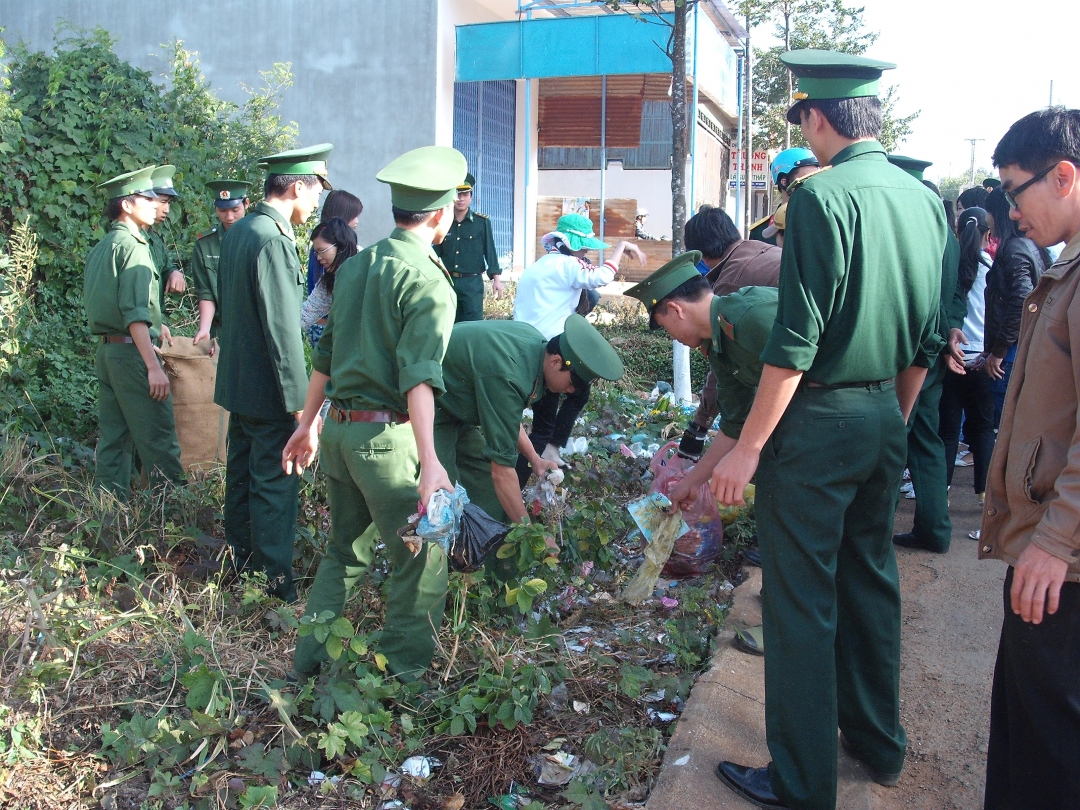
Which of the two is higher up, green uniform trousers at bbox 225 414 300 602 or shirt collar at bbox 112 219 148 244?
shirt collar at bbox 112 219 148 244

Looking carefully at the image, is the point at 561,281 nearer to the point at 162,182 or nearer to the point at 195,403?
the point at 195,403

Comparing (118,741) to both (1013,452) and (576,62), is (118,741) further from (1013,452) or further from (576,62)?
(576,62)

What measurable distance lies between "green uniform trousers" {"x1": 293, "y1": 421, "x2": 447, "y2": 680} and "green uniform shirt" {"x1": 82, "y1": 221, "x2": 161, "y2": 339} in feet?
7.30

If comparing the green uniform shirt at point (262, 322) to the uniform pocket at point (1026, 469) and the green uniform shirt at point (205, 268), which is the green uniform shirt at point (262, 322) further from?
the uniform pocket at point (1026, 469)

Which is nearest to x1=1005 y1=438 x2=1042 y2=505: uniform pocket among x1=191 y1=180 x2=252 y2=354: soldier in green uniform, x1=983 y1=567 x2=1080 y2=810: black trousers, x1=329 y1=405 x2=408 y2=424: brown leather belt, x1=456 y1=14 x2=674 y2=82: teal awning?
x1=983 y1=567 x2=1080 y2=810: black trousers

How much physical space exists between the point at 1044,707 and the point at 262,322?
3312mm

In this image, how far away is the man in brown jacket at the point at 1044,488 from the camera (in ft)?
6.55

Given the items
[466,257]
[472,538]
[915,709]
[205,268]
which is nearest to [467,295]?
[466,257]

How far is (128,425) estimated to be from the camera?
502cm

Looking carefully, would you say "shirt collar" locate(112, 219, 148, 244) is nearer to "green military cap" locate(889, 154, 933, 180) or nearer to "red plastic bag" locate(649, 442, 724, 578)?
"red plastic bag" locate(649, 442, 724, 578)

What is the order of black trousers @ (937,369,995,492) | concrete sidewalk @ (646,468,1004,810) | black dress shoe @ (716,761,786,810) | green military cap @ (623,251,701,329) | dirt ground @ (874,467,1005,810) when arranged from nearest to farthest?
black dress shoe @ (716,761,786,810)
concrete sidewalk @ (646,468,1004,810)
dirt ground @ (874,467,1005,810)
green military cap @ (623,251,701,329)
black trousers @ (937,369,995,492)

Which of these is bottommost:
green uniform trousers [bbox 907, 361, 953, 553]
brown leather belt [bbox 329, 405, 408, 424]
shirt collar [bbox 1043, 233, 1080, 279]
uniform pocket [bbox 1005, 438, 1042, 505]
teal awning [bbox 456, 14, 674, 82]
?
green uniform trousers [bbox 907, 361, 953, 553]

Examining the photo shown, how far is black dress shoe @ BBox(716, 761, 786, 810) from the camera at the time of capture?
260cm

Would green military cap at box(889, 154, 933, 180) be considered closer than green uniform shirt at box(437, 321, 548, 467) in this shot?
No
